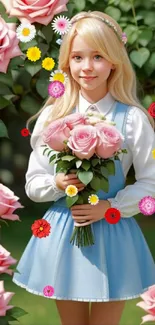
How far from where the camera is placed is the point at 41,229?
12.1ft

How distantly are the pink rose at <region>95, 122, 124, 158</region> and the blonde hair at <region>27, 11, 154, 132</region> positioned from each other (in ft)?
1.09

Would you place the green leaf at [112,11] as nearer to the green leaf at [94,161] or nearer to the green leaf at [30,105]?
the green leaf at [30,105]

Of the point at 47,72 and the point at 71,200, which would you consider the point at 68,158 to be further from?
the point at 47,72

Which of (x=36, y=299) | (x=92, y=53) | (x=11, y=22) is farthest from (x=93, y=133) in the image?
(x=36, y=299)

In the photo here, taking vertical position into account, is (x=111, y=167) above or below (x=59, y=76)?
below

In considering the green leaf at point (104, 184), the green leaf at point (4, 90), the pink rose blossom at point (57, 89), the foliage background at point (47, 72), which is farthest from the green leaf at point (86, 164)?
the green leaf at point (4, 90)

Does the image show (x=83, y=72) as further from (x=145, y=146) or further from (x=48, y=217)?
(x=48, y=217)

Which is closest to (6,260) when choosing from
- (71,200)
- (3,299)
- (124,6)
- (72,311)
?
(3,299)

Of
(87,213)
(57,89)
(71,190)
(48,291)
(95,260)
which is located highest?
(57,89)

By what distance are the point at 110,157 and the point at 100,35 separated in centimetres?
50

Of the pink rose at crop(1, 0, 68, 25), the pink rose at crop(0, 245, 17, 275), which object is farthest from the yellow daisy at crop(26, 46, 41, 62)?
the pink rose at crop(0, 245, 17, 275)

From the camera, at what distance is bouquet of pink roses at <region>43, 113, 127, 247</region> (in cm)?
340

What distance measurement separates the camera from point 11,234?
5.41 m

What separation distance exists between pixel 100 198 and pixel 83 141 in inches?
15.1
